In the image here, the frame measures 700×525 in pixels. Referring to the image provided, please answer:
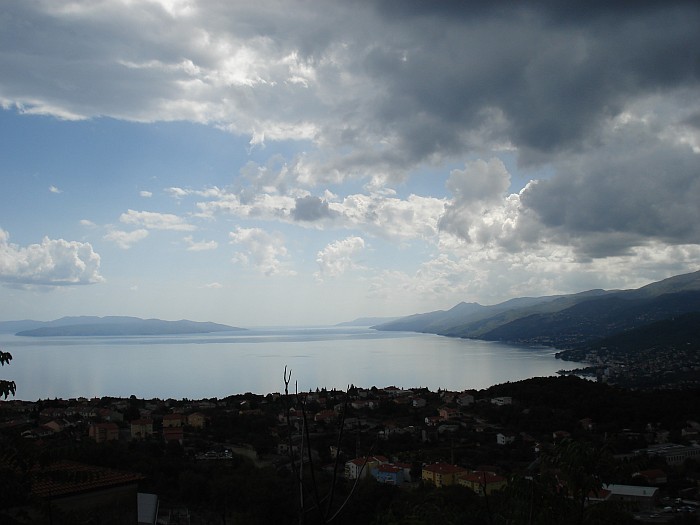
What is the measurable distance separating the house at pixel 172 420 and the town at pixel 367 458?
52 millimetres

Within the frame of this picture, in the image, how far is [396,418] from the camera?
2153cm

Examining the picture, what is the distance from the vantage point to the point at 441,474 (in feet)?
38.5

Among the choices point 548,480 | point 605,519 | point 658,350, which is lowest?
point 658,350

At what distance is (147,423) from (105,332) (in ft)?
484

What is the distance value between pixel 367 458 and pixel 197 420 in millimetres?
17184

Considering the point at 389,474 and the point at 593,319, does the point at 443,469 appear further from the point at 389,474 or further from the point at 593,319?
the point at 593,319

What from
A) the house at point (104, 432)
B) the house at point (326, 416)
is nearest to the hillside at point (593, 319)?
the house at point (326, 416)

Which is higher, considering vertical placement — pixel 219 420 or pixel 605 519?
pixel 605 519

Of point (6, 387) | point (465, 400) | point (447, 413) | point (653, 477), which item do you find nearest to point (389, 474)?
point (653, 477)

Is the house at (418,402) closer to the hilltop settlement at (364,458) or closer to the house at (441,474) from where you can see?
the hilltop settlement at (364,458)

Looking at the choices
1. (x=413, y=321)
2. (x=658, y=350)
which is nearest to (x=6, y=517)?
(x=658, y=350)

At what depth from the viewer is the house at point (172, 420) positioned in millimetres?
17078

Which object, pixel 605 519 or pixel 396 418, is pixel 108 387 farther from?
pixel 605 519

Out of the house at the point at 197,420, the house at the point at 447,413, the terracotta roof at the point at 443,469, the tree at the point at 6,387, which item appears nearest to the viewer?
the tree at the point at 6,387
